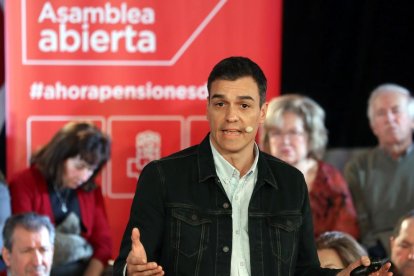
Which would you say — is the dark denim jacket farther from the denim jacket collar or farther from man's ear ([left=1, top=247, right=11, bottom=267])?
man's ear ([left=1, top=247, right=11, bottom=267])

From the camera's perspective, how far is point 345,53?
520 centimetres

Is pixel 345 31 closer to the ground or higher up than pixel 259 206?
higher up

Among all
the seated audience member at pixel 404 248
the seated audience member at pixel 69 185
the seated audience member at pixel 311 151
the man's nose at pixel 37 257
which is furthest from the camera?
the seated audience member at pixel 311 151

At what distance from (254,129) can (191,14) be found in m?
2.19

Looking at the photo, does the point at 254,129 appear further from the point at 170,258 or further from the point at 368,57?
the point at 368,57

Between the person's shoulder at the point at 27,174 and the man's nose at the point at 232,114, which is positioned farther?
the person's shoulder at the point at 27,174

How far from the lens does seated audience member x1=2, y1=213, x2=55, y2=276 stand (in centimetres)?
405

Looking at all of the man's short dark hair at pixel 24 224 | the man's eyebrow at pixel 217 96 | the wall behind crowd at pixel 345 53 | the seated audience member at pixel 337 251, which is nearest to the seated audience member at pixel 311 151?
the wall behind crowd at pixel 345 53

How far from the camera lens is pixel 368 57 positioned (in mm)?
5199

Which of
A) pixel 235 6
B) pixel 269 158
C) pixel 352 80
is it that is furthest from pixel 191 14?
pixel 269 158

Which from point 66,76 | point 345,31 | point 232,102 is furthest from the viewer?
point 345,31

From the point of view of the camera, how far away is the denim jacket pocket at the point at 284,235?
2.61 metres

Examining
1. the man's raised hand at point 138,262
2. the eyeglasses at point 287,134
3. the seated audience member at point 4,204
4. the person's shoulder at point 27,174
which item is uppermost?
the eyeglasses at point 287,134

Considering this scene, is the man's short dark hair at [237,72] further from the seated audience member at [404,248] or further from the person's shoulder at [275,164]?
the seated audience member at [404,248]
